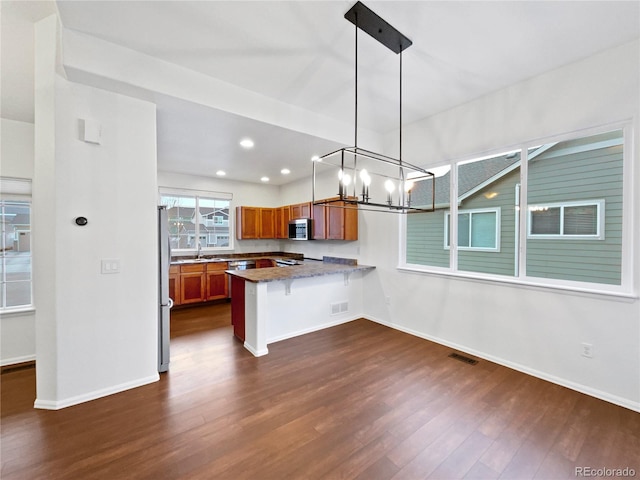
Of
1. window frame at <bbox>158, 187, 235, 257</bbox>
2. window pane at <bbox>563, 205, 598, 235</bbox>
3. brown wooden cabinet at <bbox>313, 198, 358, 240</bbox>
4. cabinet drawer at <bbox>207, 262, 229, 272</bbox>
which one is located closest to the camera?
window pane at <bbox>563, 205, 598, 235</bbox>

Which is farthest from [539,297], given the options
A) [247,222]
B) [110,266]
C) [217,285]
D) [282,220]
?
[247,222]

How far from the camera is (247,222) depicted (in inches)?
253

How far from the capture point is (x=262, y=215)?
6.63m

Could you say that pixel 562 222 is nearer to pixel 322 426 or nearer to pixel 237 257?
→ pixel 322 426

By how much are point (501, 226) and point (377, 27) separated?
2.53 m

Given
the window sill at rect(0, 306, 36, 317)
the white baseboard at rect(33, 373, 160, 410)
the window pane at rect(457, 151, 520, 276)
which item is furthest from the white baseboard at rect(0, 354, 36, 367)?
the window pane at rect(457, 151, 520, 276)

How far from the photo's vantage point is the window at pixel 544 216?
247 cm

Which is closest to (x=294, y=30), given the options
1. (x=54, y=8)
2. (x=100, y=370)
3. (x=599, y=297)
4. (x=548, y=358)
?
(x=54, y=8)

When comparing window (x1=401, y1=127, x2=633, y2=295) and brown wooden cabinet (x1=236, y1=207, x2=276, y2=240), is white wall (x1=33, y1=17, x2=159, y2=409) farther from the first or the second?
brown wooden cabinet (x1=236, y1=207, x2=276, y2=240)

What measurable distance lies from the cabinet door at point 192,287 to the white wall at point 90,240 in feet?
8.96

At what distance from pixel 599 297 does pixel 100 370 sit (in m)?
4.53

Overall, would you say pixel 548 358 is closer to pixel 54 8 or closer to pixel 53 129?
pixel 53 129

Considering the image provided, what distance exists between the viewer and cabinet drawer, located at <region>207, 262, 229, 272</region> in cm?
560

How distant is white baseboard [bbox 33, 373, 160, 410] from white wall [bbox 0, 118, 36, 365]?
141cm
